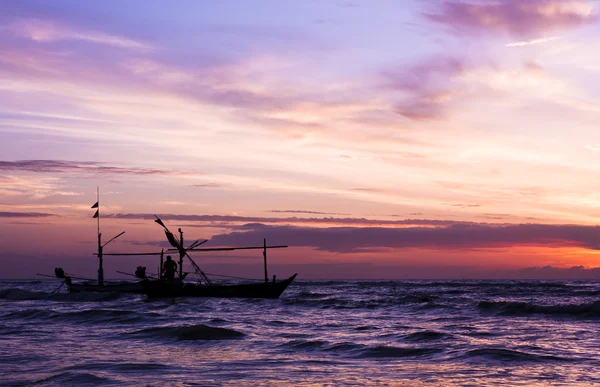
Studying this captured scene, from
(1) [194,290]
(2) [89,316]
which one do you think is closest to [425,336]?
(2) [89,316]

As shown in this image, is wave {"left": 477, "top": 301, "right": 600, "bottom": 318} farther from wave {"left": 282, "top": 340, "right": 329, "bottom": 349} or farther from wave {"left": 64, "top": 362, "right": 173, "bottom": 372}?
wave {"left": 64, "top": 362, "right": 173, "bottom": 372}

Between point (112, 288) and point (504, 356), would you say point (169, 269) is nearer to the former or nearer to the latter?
point (112, 288)

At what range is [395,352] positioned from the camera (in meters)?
21.7

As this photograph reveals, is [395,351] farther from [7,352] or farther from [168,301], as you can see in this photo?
[168,301]

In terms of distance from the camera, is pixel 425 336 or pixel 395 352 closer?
pixel 395 352

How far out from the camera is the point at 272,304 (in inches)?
2099

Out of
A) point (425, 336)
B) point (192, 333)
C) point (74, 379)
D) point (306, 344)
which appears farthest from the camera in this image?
point (192, 333)

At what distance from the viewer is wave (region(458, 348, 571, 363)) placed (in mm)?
19703

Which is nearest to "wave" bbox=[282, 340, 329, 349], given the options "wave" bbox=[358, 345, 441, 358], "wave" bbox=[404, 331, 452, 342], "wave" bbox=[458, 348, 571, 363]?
"wave" bbox=[358, 345, 441, 358]

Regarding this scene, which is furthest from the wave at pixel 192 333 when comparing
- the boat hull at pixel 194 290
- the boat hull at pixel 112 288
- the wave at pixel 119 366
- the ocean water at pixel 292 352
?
the boat hull at pixel 112 288

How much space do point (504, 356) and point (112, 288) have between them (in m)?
49.7

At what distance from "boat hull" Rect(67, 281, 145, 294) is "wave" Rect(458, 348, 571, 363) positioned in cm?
4241

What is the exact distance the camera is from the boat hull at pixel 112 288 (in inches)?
2418

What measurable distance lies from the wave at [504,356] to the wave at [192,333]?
31.6 ft
